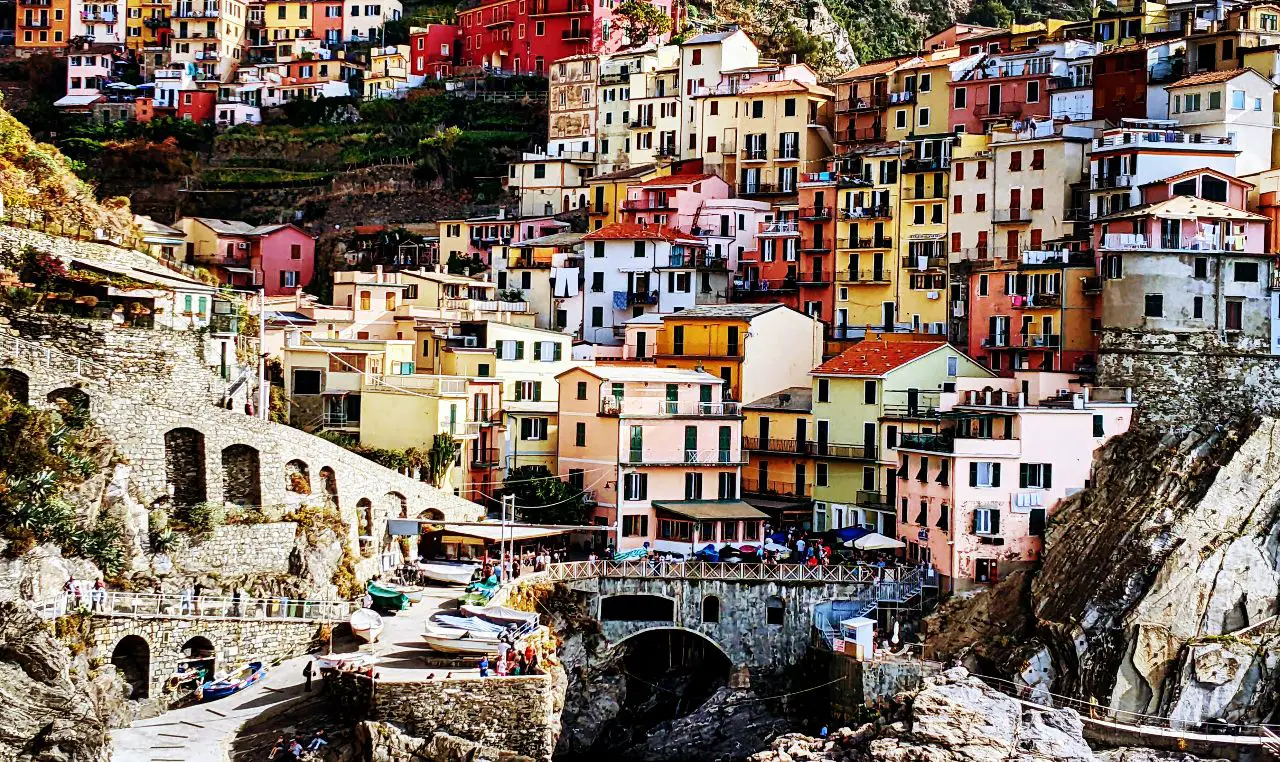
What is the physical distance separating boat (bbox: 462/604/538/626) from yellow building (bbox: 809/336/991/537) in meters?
18.5

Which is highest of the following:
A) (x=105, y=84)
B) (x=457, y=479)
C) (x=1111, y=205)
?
(x=105, y=84)

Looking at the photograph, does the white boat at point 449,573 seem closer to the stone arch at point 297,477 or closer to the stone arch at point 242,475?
the stone arch at point 297,477

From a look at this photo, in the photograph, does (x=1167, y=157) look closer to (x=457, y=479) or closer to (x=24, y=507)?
(x=457, y=479)

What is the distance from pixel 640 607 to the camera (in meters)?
65.2

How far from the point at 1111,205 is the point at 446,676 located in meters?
35.4

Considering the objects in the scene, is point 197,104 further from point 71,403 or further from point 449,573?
point 71,403

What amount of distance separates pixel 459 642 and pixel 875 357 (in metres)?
26.6

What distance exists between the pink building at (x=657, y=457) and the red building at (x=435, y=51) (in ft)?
176

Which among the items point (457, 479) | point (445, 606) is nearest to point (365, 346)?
point (457, 479)

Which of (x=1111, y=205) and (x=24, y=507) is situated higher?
(x=1111, y=205)

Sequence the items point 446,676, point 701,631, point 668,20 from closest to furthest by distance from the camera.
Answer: point 446,676 → point 701,631 → point 668,20

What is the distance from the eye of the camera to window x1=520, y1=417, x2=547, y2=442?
238 feet

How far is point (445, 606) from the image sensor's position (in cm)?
5903

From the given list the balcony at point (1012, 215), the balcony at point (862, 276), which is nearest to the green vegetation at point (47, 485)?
the balcony at point (862, 276)
